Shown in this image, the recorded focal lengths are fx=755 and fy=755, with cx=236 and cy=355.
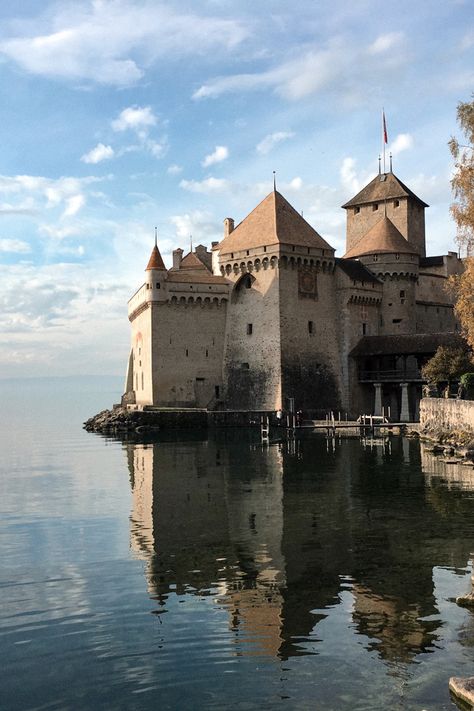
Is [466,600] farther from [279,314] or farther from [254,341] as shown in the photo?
[254,341]

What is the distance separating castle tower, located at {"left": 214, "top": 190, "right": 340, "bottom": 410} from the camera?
4350 cm

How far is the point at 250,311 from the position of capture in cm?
4506

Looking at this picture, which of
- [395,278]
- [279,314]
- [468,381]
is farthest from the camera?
[395,278]

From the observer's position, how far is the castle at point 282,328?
43656 millimetres

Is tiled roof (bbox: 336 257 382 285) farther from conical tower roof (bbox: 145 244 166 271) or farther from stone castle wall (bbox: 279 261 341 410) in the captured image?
conical tower roof (bbox: 145 244 166 271)

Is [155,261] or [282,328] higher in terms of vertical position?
[155,261]

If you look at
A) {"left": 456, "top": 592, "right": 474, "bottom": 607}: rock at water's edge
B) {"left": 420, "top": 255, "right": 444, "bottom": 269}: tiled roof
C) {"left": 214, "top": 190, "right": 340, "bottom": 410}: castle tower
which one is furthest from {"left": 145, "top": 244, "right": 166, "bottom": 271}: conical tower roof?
{"left": 456, "top": 592, "right": 474, "bottom": 607}: rock at water's edge

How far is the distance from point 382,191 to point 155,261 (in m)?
19.2

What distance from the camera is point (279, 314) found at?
43.4m

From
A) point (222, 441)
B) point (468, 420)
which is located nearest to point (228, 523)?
point (468, 420)

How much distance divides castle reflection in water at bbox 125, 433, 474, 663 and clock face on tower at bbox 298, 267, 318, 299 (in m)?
19.1

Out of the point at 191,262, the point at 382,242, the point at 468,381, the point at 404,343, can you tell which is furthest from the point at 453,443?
the point at 191,262

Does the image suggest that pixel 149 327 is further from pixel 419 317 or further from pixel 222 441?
pixel 419 317

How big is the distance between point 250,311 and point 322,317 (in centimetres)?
433
